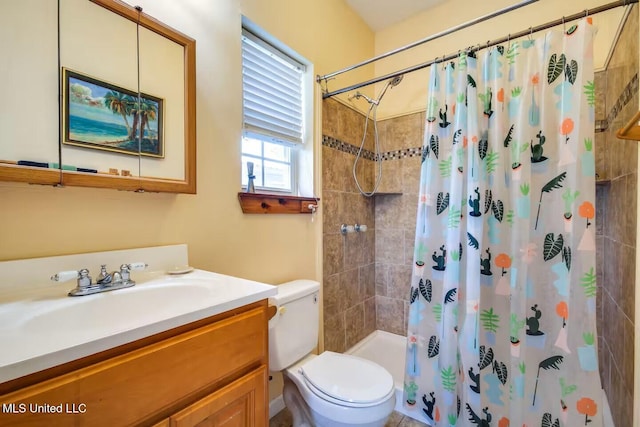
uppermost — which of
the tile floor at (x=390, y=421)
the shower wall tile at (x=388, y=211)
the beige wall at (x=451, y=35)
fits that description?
the beige wall at (x=451, y=35)

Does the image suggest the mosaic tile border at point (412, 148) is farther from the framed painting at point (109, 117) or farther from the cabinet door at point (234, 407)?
the cabinet door at point (234, 407)

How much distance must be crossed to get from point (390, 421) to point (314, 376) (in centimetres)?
66

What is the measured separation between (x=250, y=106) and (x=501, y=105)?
4.23ft

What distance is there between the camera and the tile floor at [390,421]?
1505 mm

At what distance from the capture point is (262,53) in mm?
1614

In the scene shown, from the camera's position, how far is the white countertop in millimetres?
491

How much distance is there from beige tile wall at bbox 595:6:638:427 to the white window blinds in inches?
63.9

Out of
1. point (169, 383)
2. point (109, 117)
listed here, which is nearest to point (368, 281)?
point (169, 383)

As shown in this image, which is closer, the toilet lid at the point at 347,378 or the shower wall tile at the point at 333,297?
the toilet lid at the point at 347,378

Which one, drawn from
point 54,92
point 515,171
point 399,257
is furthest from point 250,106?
point 399,257

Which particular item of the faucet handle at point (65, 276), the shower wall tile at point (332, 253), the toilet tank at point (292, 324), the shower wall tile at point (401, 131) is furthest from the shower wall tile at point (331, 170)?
the faucet handle at point (65, 276)

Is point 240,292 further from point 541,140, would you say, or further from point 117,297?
point 541,140

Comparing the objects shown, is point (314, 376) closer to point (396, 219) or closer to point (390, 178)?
point (396, 219)

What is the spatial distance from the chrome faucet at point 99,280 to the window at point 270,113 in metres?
0.73
